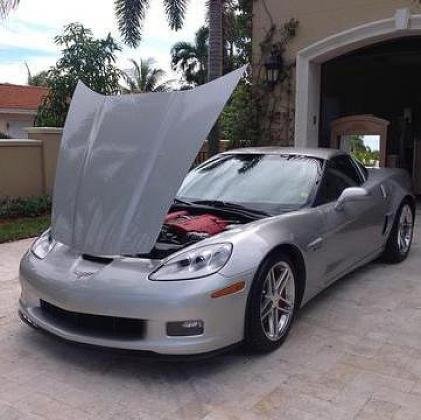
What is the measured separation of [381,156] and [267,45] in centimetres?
347

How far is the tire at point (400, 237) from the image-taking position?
572 centimetres

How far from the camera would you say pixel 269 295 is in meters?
3.56

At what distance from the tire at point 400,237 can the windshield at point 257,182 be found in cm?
147

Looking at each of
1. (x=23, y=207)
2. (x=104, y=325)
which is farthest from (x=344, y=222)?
(x=23, y=207)

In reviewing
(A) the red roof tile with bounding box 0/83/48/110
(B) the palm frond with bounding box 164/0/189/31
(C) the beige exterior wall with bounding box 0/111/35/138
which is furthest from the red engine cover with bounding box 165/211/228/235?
(C) the beige exterior wall with bounding box 0/111/35/138

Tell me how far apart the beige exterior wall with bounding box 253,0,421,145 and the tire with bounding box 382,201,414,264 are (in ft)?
15.0

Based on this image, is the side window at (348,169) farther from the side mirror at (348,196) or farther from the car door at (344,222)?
the side mirror at (348,196)

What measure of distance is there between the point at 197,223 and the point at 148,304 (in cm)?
96

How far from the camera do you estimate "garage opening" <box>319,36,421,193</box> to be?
518 inches

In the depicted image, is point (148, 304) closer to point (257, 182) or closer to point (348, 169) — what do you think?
point (257, 182)

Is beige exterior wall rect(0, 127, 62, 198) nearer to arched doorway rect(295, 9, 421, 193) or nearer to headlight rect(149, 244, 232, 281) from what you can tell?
arched doorway rect(295, 9, 421, 193)

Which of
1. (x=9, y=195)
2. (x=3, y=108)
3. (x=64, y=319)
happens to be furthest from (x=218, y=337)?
(x=3, y=108)

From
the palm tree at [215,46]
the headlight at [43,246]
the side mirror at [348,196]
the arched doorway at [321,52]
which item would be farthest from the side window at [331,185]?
the palm tree at [215,46]

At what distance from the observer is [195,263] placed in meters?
3.28
